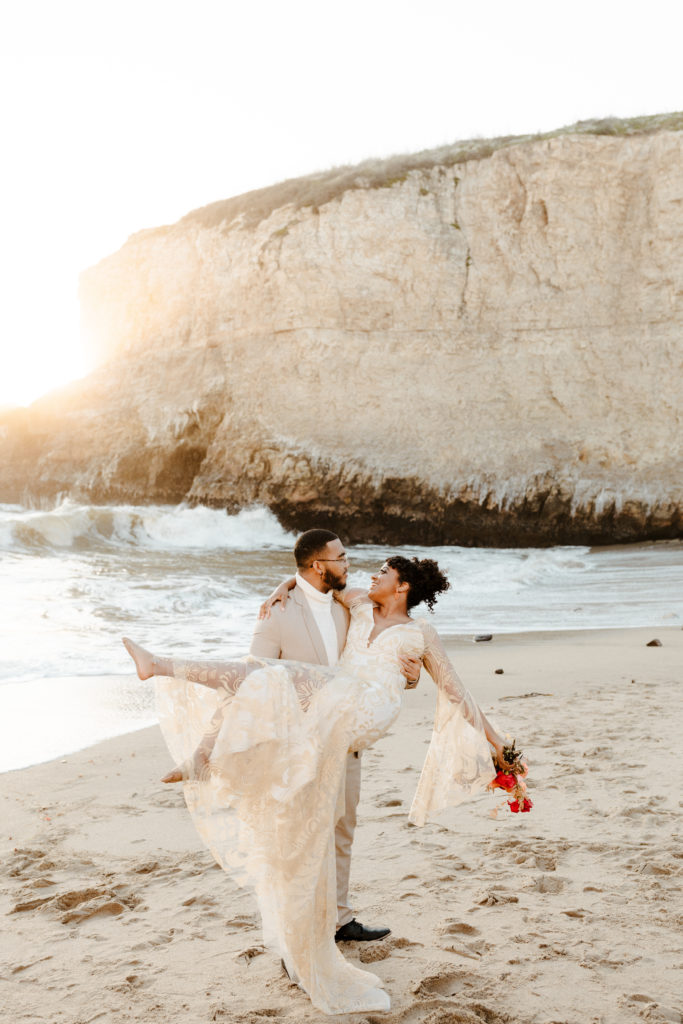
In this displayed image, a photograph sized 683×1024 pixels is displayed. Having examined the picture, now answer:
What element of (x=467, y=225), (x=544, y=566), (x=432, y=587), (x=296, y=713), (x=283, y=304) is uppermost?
(x=467, y=225)

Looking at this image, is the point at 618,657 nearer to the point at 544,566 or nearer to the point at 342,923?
the point at 342,923

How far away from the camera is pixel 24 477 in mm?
28094

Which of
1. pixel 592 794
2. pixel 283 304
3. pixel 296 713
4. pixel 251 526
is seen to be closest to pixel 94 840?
pixel 296 713

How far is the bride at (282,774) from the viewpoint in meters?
2.69

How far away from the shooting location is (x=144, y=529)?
21.1m

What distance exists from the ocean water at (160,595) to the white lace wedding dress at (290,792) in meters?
2.93

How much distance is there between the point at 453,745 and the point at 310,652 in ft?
2.23

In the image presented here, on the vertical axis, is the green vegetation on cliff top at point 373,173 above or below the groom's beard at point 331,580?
above

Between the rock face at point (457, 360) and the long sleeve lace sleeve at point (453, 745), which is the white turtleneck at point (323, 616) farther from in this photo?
the rock face at point (457, 360)

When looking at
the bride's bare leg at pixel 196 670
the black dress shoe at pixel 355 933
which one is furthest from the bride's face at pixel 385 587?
the black dress shoe at pixel 355 933

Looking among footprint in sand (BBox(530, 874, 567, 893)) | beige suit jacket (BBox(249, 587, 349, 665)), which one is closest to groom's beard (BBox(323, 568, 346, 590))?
beige suit jacket (BBox(249, 587, 349, 665))

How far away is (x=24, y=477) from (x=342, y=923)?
89.2 ft

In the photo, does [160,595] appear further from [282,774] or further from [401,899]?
[282,774]

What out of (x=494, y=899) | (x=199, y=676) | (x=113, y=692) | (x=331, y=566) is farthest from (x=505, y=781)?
(x=113, y=692)
